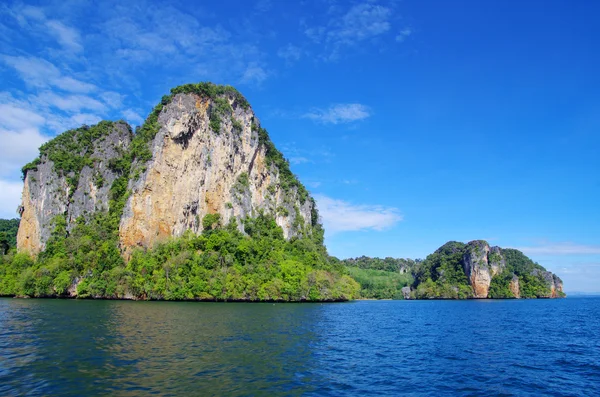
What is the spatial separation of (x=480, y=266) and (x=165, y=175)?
131m

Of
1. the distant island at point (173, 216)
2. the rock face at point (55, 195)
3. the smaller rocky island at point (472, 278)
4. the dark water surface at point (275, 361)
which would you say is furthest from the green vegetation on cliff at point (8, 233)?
the smaller rocky island at point (472, 278)

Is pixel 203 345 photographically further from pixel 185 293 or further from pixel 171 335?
pixel 185 293

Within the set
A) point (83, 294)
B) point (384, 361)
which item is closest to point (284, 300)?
point (83, 294)

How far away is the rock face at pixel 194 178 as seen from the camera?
96250 mm

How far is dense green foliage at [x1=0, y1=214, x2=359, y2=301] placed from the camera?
265ft

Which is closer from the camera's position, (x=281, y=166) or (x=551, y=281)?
(x=281, y=166)

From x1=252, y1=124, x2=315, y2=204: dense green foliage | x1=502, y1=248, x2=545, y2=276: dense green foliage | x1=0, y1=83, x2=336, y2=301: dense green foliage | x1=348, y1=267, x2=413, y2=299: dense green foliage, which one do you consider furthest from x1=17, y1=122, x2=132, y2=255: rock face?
x1=502, y1=248, x2=545, y2=276: dense green foliage

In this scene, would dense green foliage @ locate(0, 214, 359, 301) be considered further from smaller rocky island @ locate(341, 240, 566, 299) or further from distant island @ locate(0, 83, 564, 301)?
smaller rocky island @ locate(341, 240, 566, 299)

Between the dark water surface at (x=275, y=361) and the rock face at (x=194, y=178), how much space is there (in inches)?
2371

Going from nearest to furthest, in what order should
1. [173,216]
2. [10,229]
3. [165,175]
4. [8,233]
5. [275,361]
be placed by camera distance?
[275,361] → [173,216] → [165,175] → [8,233] → [10,229]

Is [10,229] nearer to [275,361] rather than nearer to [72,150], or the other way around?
[72,150]

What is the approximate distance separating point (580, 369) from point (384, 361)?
1189 cm

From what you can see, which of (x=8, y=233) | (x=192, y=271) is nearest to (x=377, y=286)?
(x=192, y=271)

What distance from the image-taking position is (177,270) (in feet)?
271
